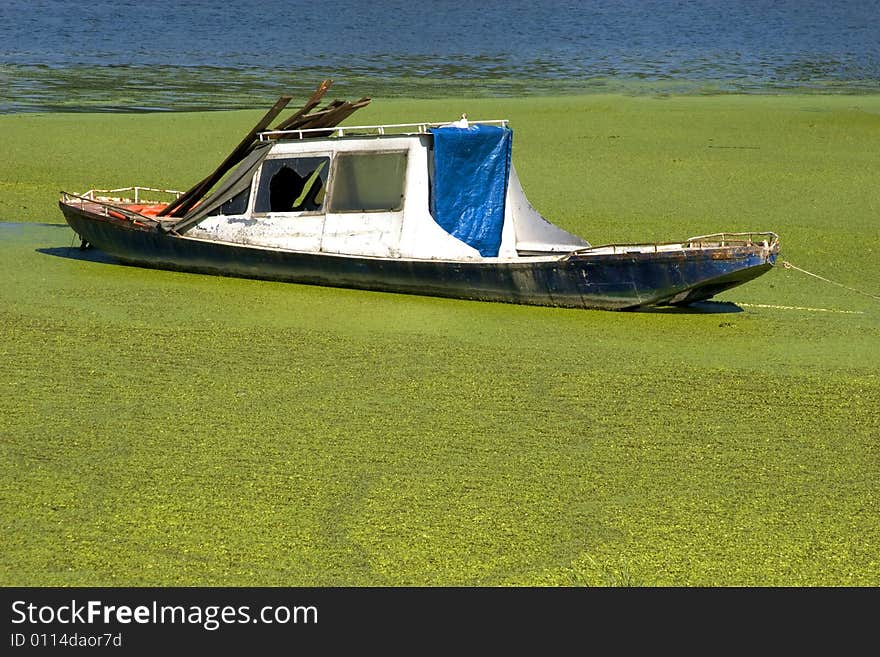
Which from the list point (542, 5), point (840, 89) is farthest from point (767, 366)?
point (542, 5)

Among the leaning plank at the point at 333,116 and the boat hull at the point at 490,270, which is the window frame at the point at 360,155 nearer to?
the boat hull at the point at 490,270

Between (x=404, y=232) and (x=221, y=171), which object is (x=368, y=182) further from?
(x=221, y=171)

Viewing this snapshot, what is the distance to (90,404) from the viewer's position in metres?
6.57

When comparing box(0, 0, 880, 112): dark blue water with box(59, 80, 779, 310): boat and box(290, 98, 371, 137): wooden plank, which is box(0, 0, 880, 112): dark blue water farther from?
box(59, 80, 779, 310): boat

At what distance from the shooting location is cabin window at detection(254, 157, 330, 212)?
933cm

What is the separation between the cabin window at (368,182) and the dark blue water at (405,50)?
34.5ft

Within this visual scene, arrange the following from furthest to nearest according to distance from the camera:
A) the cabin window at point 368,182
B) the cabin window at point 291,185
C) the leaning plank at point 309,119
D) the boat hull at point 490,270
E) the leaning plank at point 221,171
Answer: the leaning plank at point 309,119 < the leaning plank at point 221,171 < the cabin window at point 291,185 < the cabin window at point 368,182 < the boat hull at point 490,270

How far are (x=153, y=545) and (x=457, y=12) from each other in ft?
128

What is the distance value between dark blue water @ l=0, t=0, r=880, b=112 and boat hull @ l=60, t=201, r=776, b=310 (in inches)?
380

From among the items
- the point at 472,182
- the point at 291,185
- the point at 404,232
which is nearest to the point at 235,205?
the point at 291,185

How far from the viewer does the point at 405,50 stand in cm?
2988

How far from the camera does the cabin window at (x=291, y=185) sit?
933 centimetres

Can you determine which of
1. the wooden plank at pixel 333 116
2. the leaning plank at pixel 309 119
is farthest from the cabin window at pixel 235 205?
the wooden plank at pixel 333 116

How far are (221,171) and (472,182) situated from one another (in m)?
1.98
